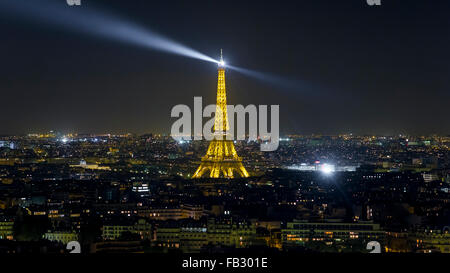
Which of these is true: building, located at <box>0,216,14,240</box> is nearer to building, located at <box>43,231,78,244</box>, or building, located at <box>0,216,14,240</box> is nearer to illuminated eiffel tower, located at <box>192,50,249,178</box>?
building, located at <box>43,231,78,244</box>

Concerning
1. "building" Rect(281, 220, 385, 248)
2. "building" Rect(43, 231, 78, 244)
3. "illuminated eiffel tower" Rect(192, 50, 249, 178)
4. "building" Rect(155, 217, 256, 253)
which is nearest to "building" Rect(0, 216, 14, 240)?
"building" Rect(43, 231, 78, 244)

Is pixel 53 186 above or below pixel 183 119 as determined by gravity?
below

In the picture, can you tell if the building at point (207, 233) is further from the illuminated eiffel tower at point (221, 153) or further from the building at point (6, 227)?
the illuminated eiffel tower at point (221, 153)

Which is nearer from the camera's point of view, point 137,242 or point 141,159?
point 137,242

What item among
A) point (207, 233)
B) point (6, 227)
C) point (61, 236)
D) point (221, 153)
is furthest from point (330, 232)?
point (221, 153)

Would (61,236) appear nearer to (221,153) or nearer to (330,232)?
(330,232)

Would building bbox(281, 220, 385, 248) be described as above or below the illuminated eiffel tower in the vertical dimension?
below
